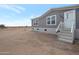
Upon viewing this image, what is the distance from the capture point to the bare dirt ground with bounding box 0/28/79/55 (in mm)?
4727

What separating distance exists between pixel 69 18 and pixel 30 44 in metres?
2.00

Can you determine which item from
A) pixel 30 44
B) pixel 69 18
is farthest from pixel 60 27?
pixel 30 44

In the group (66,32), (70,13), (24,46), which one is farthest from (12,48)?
(70,13)

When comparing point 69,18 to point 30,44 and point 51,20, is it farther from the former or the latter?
point 30,44

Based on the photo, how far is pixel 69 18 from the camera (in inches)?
240

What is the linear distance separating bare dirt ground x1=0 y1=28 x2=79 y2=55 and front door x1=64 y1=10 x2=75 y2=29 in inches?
32.6

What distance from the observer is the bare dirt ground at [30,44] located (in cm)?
473

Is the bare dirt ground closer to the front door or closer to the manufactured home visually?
the manufactured home

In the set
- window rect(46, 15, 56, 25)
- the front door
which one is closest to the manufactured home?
the front door

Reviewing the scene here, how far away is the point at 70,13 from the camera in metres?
6.03

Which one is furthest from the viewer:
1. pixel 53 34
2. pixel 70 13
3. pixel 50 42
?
→ pixel 70 13

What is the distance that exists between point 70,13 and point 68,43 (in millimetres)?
1404

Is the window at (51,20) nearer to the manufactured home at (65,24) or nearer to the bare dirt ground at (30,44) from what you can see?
the manufactured home at (65,24)
